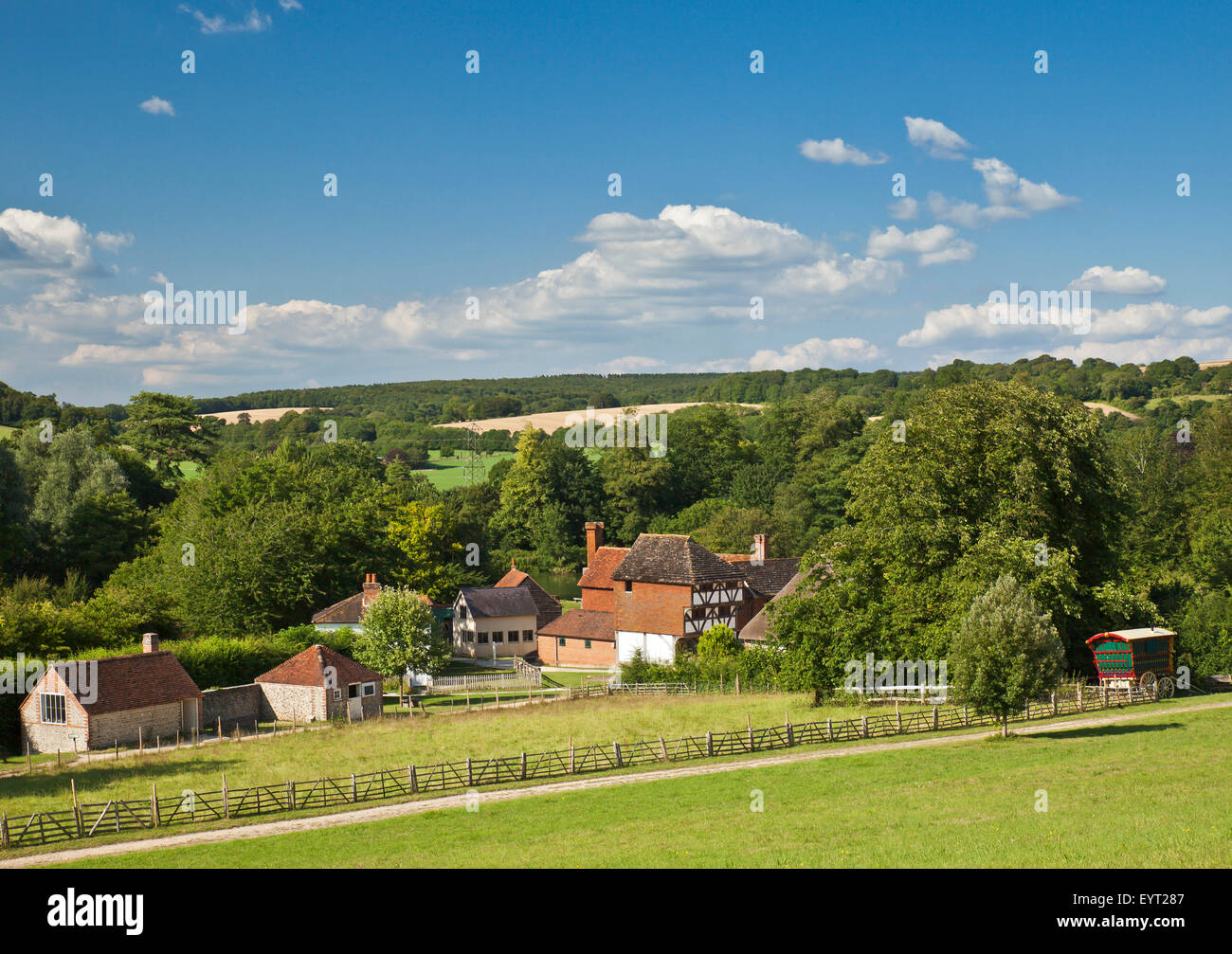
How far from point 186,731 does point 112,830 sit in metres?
17.0

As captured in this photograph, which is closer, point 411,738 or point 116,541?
point 411,738

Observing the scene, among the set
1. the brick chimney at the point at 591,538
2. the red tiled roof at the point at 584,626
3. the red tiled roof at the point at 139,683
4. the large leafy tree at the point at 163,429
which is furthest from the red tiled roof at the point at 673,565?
the large leafy tree at the point at 163,429

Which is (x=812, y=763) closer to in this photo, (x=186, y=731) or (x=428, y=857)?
(x=428, y=857)

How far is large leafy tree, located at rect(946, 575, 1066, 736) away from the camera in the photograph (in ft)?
97.0

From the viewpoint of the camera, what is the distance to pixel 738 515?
84.2 meters

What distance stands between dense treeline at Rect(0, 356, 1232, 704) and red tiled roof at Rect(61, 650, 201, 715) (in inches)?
262

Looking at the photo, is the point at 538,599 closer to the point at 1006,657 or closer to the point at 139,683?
the point at 139,683

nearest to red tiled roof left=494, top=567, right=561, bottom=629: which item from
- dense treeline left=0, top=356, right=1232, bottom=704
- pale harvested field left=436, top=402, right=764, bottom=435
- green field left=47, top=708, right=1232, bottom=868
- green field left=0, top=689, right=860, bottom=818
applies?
dense treeline left=0, top=356, right=1232, bottom=704

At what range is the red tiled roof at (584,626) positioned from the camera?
59.6 meters

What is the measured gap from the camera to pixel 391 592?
168ft

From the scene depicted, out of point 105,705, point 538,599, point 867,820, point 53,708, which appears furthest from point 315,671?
point 867,820

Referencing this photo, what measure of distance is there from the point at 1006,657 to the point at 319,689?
1141 inches

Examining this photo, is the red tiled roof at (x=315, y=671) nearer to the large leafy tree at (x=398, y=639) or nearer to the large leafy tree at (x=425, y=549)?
the large leafy tree at (x=398, y=639)
